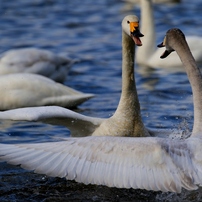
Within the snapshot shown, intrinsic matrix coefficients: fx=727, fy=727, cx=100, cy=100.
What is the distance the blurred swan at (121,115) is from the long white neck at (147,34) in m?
5.40

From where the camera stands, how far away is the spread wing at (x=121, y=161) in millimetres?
5531

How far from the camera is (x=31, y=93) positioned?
30.9 ft

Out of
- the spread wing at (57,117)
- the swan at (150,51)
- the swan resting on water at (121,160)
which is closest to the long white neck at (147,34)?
the swan at (150,51)

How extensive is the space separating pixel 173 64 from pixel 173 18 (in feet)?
13.6

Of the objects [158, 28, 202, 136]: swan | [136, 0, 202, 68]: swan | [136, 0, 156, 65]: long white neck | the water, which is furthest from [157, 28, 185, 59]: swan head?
[136, 0, 156, 65]: long white neck

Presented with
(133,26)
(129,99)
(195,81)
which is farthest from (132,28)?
(195,81)

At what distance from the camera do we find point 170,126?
8.63m

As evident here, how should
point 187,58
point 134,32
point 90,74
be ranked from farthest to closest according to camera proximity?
point 90,74, point 134,32, point 187,58

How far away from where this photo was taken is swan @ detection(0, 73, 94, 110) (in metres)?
9.42

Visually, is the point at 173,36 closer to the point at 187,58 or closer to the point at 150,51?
the point at 187,58

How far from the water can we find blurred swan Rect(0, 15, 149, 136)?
1.97 feet

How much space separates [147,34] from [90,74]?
1.45m

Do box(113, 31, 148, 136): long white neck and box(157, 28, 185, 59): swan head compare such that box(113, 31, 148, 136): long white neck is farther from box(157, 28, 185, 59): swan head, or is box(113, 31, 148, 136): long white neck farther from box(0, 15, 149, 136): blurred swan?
box(157, 28, 185, 59): swan head

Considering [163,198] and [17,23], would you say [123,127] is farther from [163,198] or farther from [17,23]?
[17,23]
